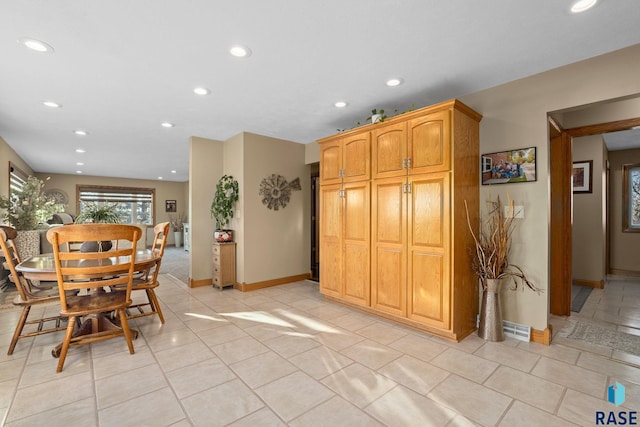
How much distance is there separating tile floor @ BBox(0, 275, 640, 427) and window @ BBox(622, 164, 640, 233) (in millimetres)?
3563

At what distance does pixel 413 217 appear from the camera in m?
2.97

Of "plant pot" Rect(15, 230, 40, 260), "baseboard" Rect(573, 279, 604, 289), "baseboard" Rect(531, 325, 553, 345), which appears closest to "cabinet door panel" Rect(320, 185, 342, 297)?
→ "baseboard" Rect(531, 325, 553, 345)

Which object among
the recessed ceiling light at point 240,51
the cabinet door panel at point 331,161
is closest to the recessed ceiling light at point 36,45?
the recessed ceiling light at point 240,51

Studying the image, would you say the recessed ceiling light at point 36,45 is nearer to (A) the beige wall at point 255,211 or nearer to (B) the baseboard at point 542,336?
(A) the beige wall at point 255,211

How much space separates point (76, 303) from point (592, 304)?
5601 millimetres

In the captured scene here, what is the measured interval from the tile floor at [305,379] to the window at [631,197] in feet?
11.7

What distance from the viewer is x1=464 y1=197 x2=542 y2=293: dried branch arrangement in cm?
273

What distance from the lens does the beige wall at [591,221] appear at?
14.8 ft

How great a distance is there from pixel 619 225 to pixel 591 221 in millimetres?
1621

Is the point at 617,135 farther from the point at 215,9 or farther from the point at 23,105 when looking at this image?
the point at 23,105

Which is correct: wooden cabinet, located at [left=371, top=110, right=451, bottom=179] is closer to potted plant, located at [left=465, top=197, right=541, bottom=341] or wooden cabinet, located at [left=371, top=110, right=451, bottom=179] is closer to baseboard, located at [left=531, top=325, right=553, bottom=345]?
potted plant, located at [left=465, top=197, right=541, bottom=341]

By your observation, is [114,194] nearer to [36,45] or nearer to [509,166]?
[36,45]

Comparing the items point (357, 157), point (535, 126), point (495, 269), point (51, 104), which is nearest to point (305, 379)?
point (495, 269)

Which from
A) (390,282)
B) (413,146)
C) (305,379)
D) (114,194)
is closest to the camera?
(305,379)
